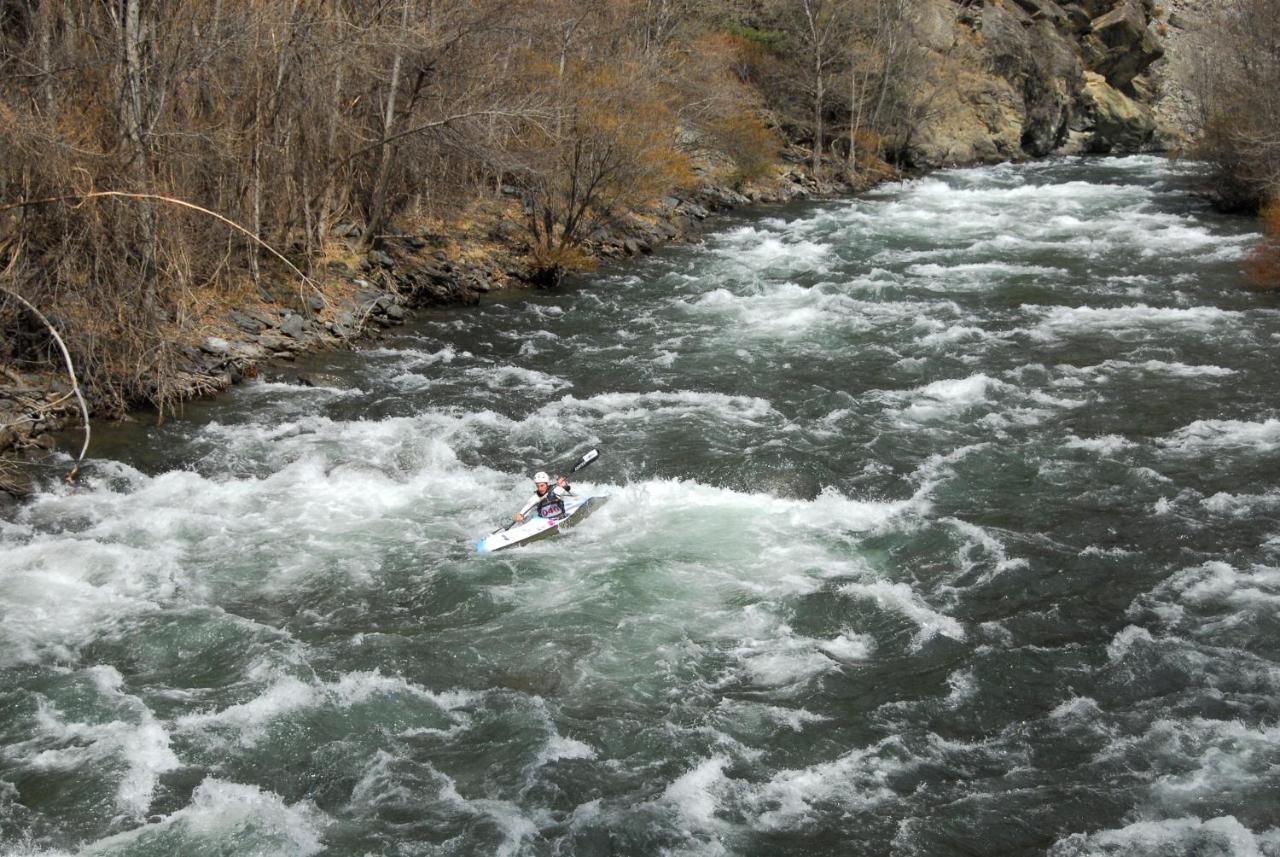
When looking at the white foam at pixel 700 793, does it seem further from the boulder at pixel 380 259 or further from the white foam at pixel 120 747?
the boulder at pixel 380 259

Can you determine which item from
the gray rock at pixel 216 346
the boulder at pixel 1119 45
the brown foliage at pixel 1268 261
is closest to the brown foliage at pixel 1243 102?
the brown foliage at pixel 1268 261

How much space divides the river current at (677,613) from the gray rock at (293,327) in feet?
2.65

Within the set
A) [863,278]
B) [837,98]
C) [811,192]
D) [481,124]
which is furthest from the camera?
[837,98]

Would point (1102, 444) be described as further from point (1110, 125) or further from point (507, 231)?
point (1110, 125)

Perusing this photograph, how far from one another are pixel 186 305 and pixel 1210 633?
46.4 feet

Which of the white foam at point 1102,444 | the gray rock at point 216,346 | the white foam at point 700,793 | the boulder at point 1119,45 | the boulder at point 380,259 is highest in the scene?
the boulder at point 1119,45

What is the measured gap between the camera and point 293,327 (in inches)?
747

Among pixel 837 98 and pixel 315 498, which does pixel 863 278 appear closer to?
pixel 315 498

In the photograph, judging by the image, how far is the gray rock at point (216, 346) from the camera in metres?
17.2

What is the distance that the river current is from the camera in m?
8.09

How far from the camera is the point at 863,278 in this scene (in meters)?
25.3

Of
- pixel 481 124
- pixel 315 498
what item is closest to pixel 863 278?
pixel 481 124

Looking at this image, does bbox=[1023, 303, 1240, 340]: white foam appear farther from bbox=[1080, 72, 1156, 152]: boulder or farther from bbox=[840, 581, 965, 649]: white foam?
Answer: bbox=[1080, 72, 1156, 152]: boulder

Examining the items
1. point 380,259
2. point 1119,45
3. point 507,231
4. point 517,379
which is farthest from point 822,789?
point 1119,45
